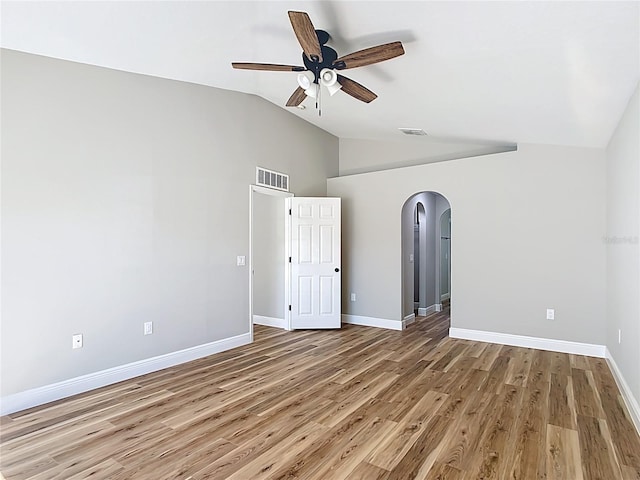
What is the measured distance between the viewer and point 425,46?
2670 millimetres

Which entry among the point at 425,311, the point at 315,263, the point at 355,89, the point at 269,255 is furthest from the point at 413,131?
the point at 425,311

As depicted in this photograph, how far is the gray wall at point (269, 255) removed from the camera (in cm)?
566

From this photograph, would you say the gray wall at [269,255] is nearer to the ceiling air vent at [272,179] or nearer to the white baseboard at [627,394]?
the ceiling air vent at [272,179]

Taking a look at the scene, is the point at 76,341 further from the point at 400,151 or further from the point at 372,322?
the point at 400,151

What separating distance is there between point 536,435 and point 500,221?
9.57 ft

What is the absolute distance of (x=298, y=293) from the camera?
551 centimetres

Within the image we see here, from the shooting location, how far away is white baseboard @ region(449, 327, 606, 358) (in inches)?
163

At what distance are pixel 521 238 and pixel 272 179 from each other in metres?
3.40

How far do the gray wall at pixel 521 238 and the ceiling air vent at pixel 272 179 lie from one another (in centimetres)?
161

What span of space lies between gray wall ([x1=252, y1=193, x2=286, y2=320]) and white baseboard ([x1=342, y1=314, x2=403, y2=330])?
1140 millimetres

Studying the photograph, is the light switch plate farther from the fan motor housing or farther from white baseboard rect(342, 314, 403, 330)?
white baseboard rect(342, 314, 403, 330)

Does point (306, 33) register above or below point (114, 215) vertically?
above

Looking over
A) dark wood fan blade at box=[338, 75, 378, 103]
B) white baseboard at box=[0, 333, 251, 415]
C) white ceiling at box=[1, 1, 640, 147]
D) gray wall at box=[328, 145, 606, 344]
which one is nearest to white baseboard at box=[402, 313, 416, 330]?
gray wall at box=[328, 145, 606, 344]

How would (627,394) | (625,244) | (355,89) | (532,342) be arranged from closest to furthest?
1. (627,394)
2. (355,89)
3. (625,244)
4. (532,342)
